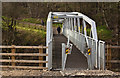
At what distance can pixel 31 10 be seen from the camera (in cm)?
4506

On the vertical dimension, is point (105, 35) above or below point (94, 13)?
below

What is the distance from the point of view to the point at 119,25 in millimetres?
34688

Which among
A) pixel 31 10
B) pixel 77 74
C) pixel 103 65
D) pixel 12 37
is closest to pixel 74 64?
pixel 103 65

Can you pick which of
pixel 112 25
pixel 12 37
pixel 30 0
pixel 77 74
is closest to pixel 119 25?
pixel 112 25

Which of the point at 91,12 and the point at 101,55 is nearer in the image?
the point at 101,55

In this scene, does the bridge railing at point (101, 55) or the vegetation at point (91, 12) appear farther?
the vegetation at point (91, 12)

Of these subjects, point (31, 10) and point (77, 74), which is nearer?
point (77, 74)

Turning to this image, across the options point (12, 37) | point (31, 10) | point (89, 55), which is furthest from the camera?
point (31, 10)

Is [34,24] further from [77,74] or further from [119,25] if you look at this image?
[77,74]

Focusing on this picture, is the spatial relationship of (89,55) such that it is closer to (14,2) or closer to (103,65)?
(103,65)

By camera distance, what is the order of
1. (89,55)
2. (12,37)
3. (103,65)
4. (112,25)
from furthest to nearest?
1. (112,25)
2. (12,37)
3. (89,55)
4. (103,65)

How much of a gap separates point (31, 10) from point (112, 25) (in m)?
16.0

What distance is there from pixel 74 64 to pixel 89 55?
3.15ft

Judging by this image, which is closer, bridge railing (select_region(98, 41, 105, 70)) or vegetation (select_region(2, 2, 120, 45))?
bridge railing (select_region(98, 41, 105, 70))
